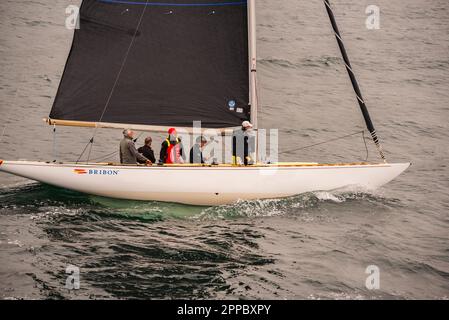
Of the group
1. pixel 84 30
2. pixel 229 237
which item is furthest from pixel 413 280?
pixel 84 30

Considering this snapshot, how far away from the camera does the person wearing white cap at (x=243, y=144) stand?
68.7 feet

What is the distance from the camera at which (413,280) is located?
17.5m

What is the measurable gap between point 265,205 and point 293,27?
109ft

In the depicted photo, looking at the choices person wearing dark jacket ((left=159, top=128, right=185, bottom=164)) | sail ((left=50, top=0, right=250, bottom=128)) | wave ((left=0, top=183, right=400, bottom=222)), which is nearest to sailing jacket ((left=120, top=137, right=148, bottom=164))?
person wearing dark jacket ((left=159, top=128, right=185, bottom=164))

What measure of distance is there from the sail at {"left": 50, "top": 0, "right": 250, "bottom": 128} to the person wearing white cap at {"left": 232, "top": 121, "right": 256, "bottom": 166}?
571 mm

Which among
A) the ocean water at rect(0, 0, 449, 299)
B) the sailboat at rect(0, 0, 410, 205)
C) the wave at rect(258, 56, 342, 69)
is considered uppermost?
the wave at rect(258, 56, 342, 69)

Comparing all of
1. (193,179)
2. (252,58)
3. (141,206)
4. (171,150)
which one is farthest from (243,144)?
(141,206)

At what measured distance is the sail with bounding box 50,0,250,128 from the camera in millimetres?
21500

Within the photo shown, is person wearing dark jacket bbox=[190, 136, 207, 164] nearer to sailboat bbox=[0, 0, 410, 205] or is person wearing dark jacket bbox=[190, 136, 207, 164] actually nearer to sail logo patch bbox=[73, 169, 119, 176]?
sailboat bbox=[0, 0, 410, 205]

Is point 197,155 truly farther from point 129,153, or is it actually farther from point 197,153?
point 129,153

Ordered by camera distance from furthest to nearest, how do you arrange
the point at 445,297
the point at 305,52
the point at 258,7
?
the point at 258,7
the point at 305,52
the point at 445,297

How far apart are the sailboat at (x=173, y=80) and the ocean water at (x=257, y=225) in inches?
30.9
